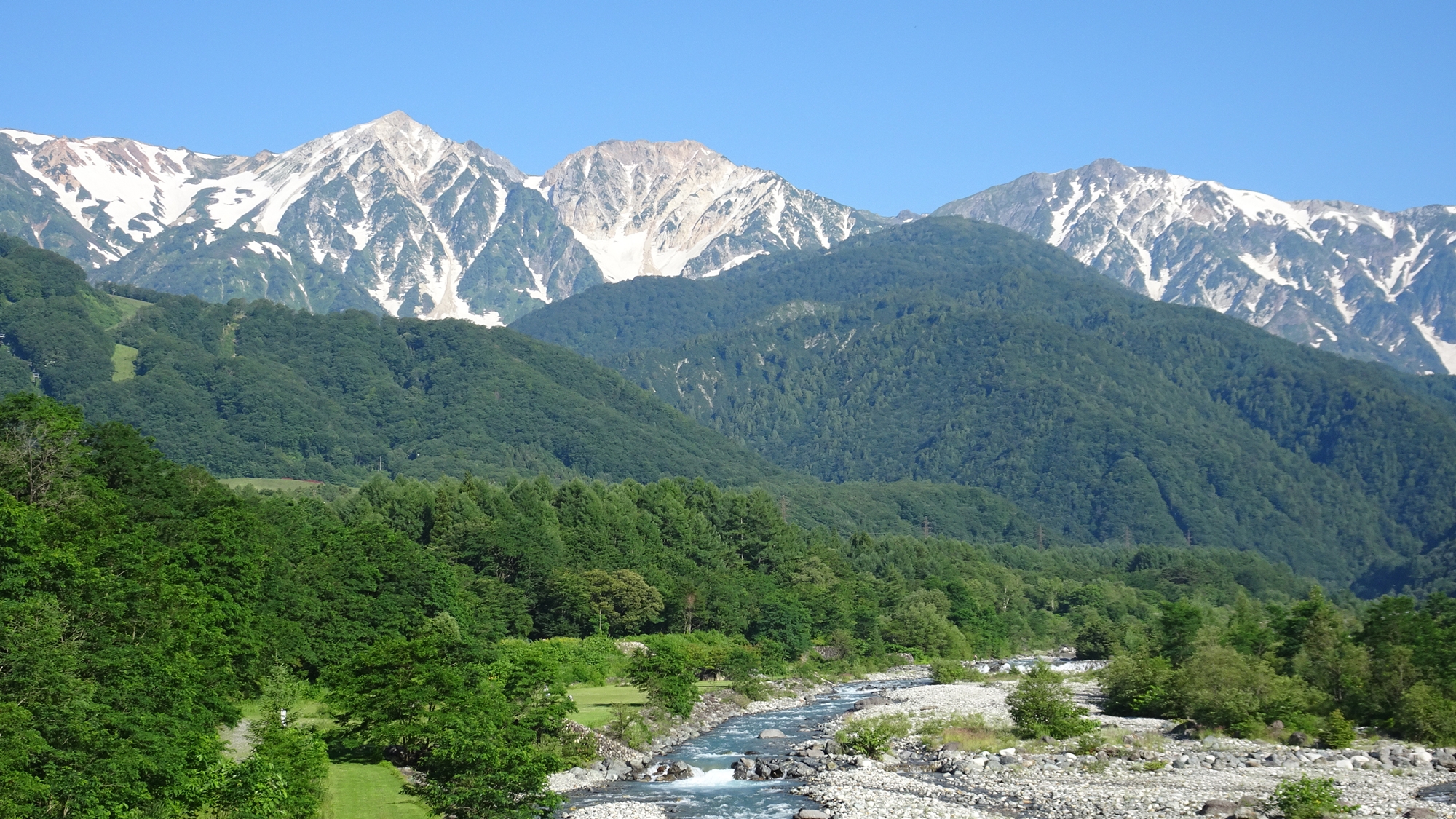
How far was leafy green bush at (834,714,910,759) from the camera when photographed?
76500 millimetres

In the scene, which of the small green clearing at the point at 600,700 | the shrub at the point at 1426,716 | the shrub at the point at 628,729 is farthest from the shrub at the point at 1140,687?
the shrub at the point at 628,729

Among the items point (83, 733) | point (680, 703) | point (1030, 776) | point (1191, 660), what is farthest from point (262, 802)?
point (1191, 660)

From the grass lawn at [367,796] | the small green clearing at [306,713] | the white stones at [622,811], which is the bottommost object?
the white stones at [622,811]

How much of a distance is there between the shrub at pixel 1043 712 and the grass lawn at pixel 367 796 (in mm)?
40911

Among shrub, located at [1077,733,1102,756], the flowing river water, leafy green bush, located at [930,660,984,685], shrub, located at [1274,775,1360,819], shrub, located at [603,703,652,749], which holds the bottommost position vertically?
leafy green bush, located at [930,660,984,685]

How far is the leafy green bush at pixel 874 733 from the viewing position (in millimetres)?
76500

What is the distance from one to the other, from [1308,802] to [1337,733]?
26.9 meters

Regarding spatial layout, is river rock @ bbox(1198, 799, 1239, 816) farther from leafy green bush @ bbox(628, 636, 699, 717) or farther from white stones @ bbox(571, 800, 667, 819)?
leafy green bush @ bbox(628, 636, 699, 717)

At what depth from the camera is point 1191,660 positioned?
313ft

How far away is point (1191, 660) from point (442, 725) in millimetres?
59450

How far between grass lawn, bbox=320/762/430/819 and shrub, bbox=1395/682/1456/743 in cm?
5948

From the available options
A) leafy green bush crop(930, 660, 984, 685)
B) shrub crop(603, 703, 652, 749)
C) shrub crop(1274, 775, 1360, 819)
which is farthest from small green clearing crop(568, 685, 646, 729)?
leafy green bush crop(930, 660, 984, 685)

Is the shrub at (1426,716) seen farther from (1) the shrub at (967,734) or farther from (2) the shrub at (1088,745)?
(1) the shrub at (967,734)

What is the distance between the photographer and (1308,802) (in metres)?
54.3
